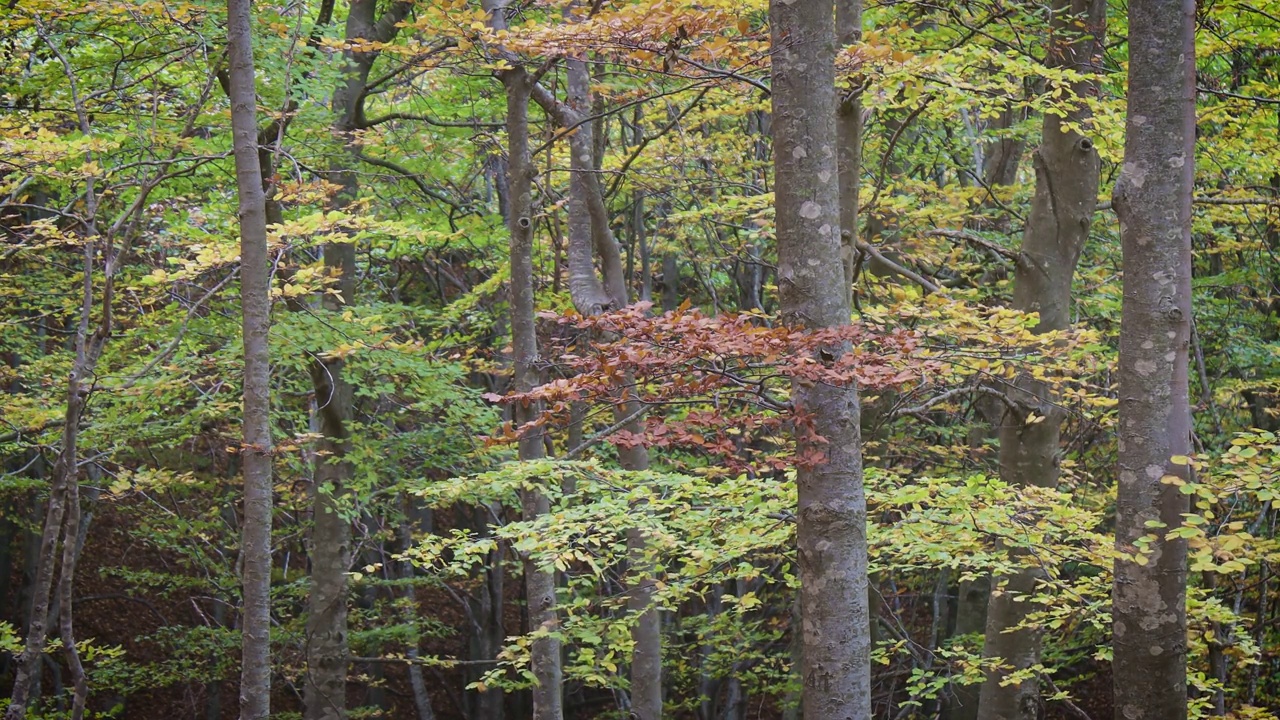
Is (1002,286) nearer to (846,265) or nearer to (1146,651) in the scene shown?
(846,265)

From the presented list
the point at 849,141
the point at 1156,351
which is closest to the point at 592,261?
the point at 849,141

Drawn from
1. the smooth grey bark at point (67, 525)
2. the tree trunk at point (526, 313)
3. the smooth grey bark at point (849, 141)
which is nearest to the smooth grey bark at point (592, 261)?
the tree trunk at point (526, 313)

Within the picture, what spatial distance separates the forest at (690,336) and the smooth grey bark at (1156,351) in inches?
0.8

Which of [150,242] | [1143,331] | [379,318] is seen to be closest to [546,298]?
[379,318]

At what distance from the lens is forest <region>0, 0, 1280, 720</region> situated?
478 cm

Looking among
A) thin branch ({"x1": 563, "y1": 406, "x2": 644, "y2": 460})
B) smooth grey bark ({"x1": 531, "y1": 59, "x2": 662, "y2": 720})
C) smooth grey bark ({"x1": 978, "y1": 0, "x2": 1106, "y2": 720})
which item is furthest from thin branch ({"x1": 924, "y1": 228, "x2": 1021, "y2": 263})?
thin branch ({"x1": 563, "y1": 406, "x2": 644, "y2": 460})

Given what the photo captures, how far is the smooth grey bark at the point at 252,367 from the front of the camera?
6.04 meters

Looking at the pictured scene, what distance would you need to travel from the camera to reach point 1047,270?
8273 millimetres

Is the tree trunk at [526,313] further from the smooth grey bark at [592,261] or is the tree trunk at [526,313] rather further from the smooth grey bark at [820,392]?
the smooth grey bark at [820,392]

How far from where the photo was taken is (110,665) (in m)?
13.1

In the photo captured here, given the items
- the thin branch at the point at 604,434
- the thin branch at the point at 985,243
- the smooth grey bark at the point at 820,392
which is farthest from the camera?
the thin branch at the point at 985,243

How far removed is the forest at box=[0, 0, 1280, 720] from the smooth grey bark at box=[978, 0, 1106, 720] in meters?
0.03

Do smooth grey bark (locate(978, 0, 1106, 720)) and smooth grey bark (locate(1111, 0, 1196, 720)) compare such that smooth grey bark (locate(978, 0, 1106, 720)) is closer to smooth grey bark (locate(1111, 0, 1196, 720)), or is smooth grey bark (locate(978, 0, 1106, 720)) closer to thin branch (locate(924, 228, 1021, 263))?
thin branch (locate(924, 228, 1021, 263))

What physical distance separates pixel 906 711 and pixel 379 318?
749 cm
